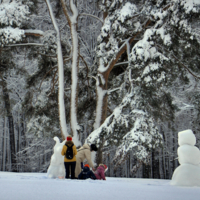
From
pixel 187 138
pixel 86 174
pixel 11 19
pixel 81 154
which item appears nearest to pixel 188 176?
pixel 187 138

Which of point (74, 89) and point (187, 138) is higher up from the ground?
point (74, 89)

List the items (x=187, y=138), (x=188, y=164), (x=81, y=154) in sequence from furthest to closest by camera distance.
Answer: (x=81, y=154)
(x=187, y=138)
(x=188, y=164)

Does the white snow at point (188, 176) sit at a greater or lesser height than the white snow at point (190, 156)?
lesser

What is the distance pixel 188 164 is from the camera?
5.14m

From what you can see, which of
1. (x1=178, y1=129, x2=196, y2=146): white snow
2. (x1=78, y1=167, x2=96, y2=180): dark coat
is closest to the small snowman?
(x1=78, y1=167, x2=96, y2=180): dark coat

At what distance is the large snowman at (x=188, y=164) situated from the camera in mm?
4977

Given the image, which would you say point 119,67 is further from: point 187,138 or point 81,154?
point 187,138

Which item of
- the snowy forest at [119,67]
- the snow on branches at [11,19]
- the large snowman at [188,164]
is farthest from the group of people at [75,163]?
the snow on branches at [11,19]

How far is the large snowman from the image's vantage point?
16.3ft

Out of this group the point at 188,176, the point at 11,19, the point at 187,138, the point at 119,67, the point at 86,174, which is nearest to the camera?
the point at 188,176

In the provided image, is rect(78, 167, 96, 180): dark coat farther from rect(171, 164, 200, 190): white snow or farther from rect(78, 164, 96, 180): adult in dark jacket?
Result: rect(171, 164, 200, 190): white snow

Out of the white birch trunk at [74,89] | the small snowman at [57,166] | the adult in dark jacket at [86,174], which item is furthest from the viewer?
the white birch trunk at [74,89]

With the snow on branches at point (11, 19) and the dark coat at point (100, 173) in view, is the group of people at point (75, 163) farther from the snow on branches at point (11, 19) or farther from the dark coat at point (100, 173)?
the snow on branches at point (11, 19)

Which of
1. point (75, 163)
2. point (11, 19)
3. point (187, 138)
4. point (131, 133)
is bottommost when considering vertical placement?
point (75, 163)
